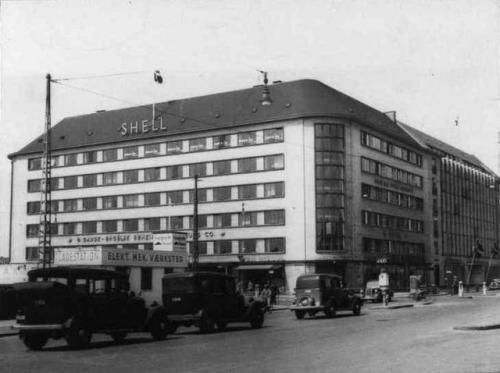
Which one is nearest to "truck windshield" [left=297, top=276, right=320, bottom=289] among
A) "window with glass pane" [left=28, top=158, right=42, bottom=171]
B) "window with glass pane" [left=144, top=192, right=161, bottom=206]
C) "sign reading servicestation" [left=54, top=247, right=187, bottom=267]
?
"sign reading servicestation" [left=54, top=247, right=187, bottom=267]

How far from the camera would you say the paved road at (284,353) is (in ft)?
42.6

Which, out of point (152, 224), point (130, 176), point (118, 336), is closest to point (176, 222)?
point (152, 224)

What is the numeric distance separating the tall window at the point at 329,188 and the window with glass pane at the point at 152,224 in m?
17.9

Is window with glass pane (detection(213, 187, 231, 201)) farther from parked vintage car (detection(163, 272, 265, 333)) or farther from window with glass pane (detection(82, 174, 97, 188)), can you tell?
parked vintage car (detection(163, 272, 265, 333))

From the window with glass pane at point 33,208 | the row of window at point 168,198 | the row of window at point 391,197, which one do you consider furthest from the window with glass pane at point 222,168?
the window with glass pane at point 33,208

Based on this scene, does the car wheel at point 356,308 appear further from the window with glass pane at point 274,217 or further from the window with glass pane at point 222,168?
the window with glass pane at point 222,168

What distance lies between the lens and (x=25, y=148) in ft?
287

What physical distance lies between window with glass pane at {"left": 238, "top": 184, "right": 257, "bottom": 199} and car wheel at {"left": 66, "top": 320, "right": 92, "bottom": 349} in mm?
54021

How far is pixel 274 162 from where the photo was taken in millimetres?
71250

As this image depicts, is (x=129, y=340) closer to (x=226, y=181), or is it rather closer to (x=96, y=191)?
(x=226, y=181)

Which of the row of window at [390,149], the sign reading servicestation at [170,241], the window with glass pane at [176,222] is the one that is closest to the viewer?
the sign reading servicestation at [170,241]

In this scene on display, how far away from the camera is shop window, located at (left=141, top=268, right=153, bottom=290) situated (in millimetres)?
42209

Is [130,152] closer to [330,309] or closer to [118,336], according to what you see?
[330,309]

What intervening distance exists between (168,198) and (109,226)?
8.06 metres
